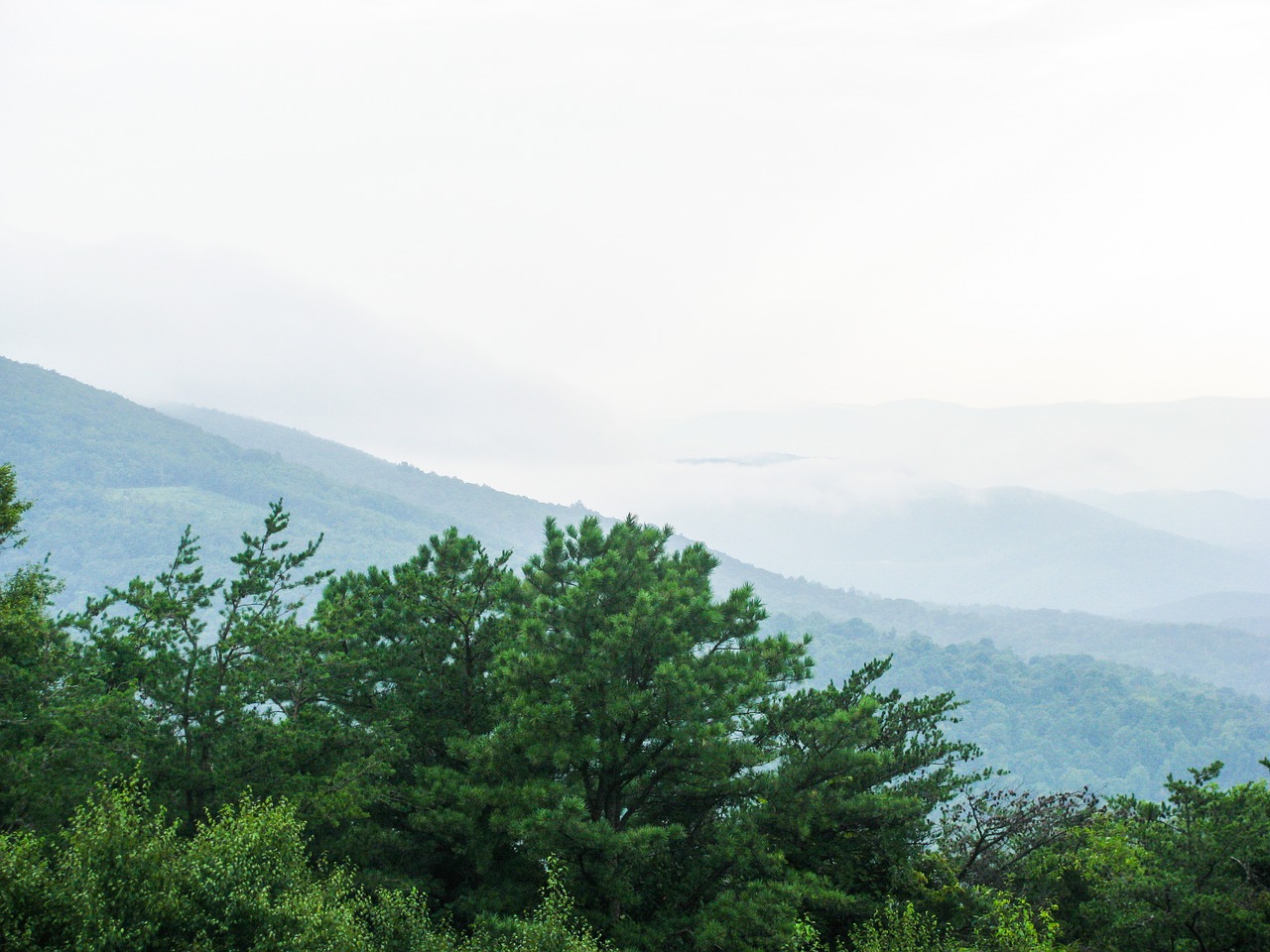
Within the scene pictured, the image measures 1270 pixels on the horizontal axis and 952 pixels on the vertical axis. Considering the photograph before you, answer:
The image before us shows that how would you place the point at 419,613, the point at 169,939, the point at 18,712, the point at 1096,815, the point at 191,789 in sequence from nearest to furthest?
the point at 169,939 < the point at 18,712 < the point at 191,789 < the point at 419,613 < the point at 1096,815

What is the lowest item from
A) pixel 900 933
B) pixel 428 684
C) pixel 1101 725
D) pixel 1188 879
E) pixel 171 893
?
pixel 1101 725

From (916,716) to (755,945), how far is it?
21.3 feet

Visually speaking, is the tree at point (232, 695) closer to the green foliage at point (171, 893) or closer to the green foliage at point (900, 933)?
the green foliage at point (171, 893)

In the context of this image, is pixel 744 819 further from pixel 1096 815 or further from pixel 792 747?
pixel 1096 815

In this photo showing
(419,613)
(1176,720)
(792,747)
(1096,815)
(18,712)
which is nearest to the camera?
(18,712)

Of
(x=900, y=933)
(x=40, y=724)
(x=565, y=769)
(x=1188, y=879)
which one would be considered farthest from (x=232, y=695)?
(x=1188, y=879)

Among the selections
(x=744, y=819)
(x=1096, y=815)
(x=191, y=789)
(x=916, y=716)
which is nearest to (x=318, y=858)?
(x=191, y=789)

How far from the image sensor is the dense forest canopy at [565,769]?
14.8 metres

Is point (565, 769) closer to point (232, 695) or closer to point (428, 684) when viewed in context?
point (428, 684)

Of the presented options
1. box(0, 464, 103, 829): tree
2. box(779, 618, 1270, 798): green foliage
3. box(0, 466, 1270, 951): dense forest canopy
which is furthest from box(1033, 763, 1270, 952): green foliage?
box(779, 618, 1270, 798): green foliage

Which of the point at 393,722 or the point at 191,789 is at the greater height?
the point at 393,722

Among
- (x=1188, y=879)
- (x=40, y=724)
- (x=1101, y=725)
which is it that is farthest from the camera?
(x=1101, y=725)

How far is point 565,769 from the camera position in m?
16.7

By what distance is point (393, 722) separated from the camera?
1805 centimetres
